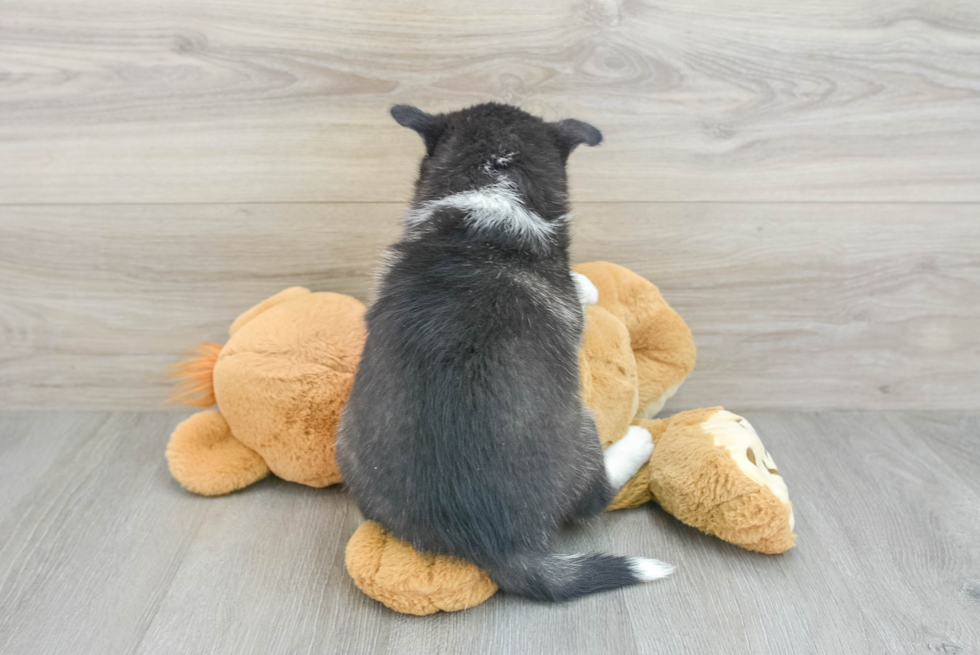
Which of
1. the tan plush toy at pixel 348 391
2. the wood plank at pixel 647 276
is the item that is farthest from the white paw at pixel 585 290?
the wood plank at pixel 647 276

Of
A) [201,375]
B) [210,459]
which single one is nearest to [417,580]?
Result: [210,459]

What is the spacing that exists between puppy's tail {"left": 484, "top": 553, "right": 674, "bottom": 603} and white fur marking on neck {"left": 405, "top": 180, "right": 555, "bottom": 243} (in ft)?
1.69

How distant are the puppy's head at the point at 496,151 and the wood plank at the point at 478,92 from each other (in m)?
0.25

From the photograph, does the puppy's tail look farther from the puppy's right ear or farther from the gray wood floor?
the puppy's right ear

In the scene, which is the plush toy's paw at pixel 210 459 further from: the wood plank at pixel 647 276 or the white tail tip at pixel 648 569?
the white tail tip at pixel 648 569

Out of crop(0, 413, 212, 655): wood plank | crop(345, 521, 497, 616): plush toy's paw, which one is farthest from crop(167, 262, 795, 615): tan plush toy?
crop(0, 413, 212, 655): wood plank

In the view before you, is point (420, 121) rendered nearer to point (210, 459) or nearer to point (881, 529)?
point (210, 459)

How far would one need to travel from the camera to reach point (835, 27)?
1.41 m

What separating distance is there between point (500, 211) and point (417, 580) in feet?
1.93

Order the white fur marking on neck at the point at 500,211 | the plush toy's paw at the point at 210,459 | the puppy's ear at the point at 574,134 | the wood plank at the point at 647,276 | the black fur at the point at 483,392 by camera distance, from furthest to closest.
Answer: the wood plank at the point at 647,276 < the plush toy's paw at the point at 210,459 < the puppy's ear at the point at 574,134 < the white fur marking on neck at the point at 500,211 < the black fur at the point at 483,392

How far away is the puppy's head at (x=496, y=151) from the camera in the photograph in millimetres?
1150

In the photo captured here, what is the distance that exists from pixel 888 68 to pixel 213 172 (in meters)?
1.44

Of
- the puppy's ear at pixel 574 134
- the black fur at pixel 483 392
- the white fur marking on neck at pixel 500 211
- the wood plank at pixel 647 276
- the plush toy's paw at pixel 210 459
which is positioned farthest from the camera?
the wood plank at pixel 647 276

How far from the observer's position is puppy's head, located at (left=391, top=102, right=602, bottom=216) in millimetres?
1150
